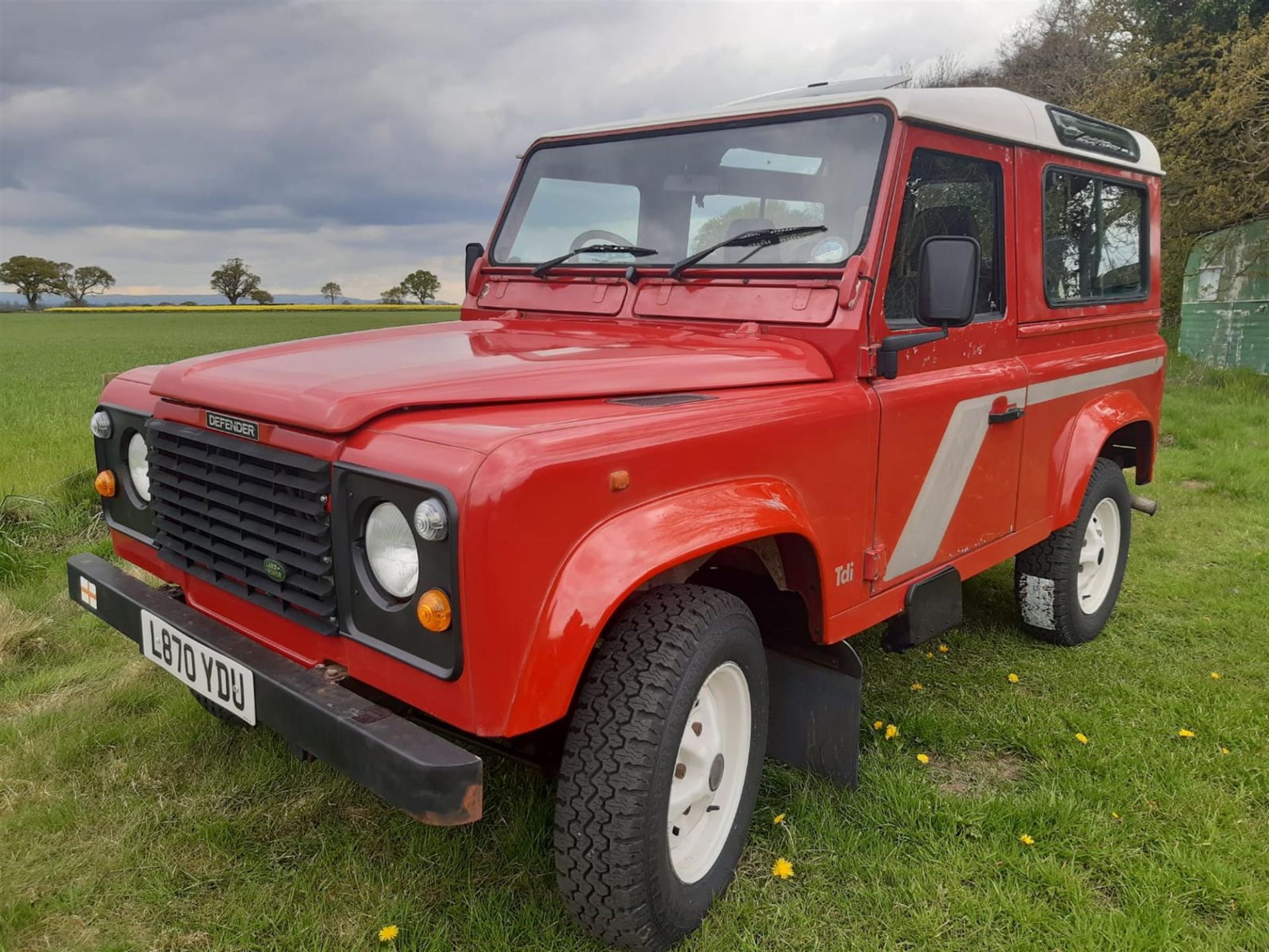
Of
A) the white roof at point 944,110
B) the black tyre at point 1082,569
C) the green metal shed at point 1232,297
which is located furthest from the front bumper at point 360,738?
the green metal shed at point 1232,297

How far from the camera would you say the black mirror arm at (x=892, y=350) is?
2.81 meters

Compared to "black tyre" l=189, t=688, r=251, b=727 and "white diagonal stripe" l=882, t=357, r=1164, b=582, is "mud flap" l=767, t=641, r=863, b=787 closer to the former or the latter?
"white diagonal stripe" l=882, t=357, r=1164, b=582

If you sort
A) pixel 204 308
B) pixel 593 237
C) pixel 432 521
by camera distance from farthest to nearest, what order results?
1. pixel 204 308
2. pixel 593 237
3. pixel 432 521

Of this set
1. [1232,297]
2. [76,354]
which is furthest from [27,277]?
[1232,297]

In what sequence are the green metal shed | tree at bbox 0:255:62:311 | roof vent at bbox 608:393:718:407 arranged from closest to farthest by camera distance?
roof vent at bbox 608:393:718:407 < the green metal shed < tree at bbox 0:255:62:311

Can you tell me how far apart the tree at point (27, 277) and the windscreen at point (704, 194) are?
77573 millimetres

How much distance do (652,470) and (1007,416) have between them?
184cm

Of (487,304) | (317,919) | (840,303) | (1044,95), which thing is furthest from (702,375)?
(1044,95)

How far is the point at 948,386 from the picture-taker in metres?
3.07

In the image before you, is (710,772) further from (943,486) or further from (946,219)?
(946,219)

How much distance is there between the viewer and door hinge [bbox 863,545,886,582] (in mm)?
2820

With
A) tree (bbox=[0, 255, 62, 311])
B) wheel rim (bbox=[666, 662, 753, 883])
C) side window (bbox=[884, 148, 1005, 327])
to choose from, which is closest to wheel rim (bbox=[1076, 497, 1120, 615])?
side window (bbox=[884, 148, 1005, 327])

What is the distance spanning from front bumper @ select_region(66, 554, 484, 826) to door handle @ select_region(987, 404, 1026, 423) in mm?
2278

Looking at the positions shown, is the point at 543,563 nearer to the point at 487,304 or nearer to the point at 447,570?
the point at 447,570
